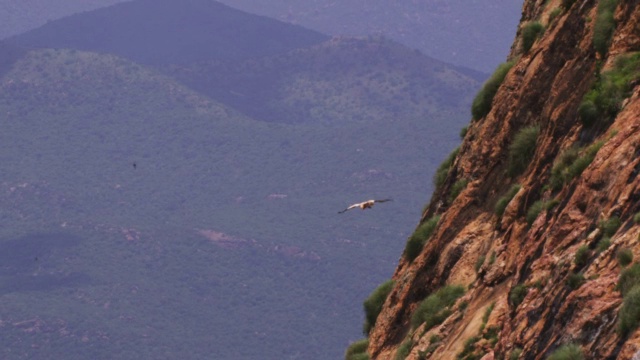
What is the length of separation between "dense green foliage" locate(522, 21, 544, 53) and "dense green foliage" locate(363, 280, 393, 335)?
272 inches

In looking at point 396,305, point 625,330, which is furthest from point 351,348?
point 625,330

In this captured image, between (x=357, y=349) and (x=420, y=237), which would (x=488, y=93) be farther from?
(x=357, y=349)

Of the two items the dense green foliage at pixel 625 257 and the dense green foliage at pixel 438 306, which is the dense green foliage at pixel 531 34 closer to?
the dense green foliage at pixel 438 306

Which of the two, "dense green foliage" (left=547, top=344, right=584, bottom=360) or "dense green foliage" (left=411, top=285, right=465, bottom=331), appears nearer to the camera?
"dense green foliage" (left=547, top=344, right=584, bottom=360)

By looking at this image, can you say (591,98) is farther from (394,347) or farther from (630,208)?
(394,347)

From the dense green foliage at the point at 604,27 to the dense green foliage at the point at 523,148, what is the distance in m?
2.40

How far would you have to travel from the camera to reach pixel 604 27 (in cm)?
3031

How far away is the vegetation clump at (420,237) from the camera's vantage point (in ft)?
123

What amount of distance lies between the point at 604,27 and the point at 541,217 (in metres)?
3.99

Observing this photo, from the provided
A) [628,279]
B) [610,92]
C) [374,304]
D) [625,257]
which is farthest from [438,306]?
[628,279]

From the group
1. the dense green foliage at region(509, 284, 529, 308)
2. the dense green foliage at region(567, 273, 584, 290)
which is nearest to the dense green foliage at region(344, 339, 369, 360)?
the dense green foliage at region(509, 284, 529, 308)

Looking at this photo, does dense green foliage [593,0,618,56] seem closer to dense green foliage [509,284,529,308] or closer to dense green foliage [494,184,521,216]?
dense green foliage [494,184,521,216]

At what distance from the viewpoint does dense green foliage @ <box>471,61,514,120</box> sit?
3703 centimetres

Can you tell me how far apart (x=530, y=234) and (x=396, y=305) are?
9.17m
